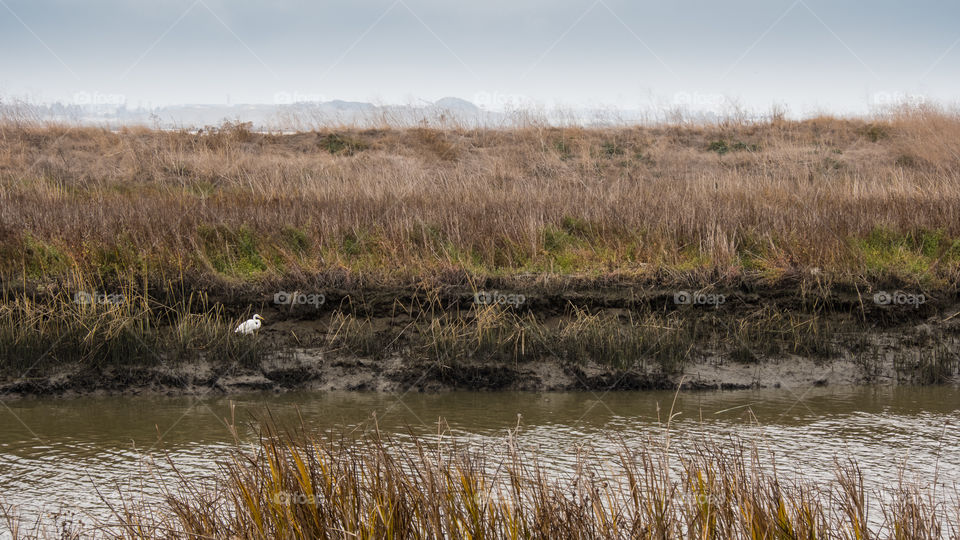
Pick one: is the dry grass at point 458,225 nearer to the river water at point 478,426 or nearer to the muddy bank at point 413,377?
the muddy bank at point 413,377

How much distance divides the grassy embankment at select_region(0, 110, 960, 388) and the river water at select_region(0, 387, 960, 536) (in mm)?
669

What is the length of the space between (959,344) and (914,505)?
602 centimetres

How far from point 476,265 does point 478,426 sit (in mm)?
3326

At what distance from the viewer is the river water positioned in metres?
4.89

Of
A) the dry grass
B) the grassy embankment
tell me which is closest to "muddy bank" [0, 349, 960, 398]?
the grassy embankment

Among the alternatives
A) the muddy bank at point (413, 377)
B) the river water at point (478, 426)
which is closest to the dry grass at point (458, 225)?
the muddy bank at point (413, 377)

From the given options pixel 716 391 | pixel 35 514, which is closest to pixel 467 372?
pixel 716 391

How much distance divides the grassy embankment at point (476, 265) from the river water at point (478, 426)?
2.20 feet

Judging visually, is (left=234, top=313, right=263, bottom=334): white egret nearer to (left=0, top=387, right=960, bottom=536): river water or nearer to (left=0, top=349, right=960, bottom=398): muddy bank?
(left=0, top=349, right=960, bottom=398): muddy bank

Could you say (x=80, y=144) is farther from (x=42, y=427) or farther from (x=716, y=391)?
(x=716, y=391)

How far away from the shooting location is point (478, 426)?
6133mm

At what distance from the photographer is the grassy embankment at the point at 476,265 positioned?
7.74m

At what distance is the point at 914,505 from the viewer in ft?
9.87

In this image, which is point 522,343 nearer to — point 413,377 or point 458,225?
point 413,377
